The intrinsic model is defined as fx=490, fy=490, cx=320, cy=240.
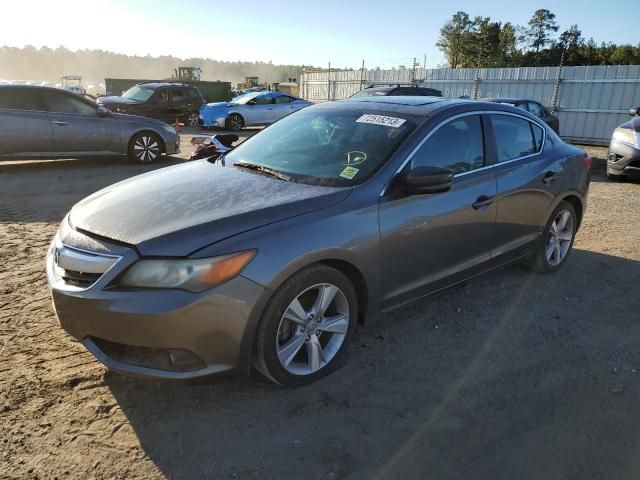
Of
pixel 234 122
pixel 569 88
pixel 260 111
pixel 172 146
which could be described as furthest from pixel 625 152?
pixel 234 122

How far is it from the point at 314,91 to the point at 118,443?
2686 centimetres

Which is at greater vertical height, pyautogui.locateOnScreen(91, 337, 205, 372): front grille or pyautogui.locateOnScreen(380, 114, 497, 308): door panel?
pyautogui.locateOnScreen(380, 114, 497, 308): door panel

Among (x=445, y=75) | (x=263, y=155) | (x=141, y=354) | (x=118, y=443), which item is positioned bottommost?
(x=118, y=443)

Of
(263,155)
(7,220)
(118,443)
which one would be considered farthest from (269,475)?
(7,220)

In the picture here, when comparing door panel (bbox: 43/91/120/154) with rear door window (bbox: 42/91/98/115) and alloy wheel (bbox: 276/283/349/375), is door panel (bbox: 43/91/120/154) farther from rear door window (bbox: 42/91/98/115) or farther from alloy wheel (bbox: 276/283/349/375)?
alloy wheel (bbox: 276/283/349/375)

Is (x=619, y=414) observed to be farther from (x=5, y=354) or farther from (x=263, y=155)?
(x=5, y=354)

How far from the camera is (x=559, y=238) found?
475cm

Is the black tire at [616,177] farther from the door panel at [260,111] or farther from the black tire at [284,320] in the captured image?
the door panel at [260,111]

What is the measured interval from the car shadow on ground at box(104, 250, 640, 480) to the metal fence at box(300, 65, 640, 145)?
53.3 ft

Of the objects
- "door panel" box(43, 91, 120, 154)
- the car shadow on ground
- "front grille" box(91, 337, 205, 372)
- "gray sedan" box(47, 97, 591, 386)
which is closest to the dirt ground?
the car shadow on ground

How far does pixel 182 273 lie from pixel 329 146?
1564 millimetres

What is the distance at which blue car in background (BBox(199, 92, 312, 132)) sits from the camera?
17.6 m

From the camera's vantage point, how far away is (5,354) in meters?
A: 3.08

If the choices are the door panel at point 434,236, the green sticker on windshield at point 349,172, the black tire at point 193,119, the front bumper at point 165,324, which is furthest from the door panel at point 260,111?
the front bumper at point 165,324
